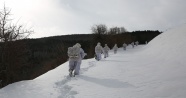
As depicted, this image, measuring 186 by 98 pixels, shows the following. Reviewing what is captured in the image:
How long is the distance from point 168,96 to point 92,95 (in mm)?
2809

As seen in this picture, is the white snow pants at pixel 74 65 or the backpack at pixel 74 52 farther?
the backpack at pixel 74 52

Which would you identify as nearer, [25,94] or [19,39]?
[25,94]

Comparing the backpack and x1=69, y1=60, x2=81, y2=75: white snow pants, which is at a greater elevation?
the backpack

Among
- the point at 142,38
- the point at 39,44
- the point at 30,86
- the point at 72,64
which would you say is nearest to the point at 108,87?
the point at 30,86

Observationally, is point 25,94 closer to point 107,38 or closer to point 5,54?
point 5,54

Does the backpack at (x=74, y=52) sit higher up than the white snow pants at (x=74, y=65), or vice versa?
the backpack at (x=74, y=52)

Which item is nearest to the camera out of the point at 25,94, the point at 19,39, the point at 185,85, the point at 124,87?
the point at 185,85

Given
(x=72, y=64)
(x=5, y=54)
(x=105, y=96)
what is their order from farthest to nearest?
(x=5, y=54) → (x=72, y=64) → (x=105, y=96)

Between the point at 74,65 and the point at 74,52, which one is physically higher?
the point at 74,52

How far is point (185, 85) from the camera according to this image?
834cm

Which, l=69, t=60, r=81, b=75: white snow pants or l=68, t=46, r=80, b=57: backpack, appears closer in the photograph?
l=69, t=60, r=81, b=75: white snow pants

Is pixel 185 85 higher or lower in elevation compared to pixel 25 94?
higher

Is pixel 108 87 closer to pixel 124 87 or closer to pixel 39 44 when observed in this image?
pixel 124 87

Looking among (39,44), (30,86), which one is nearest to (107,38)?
(39,44)
